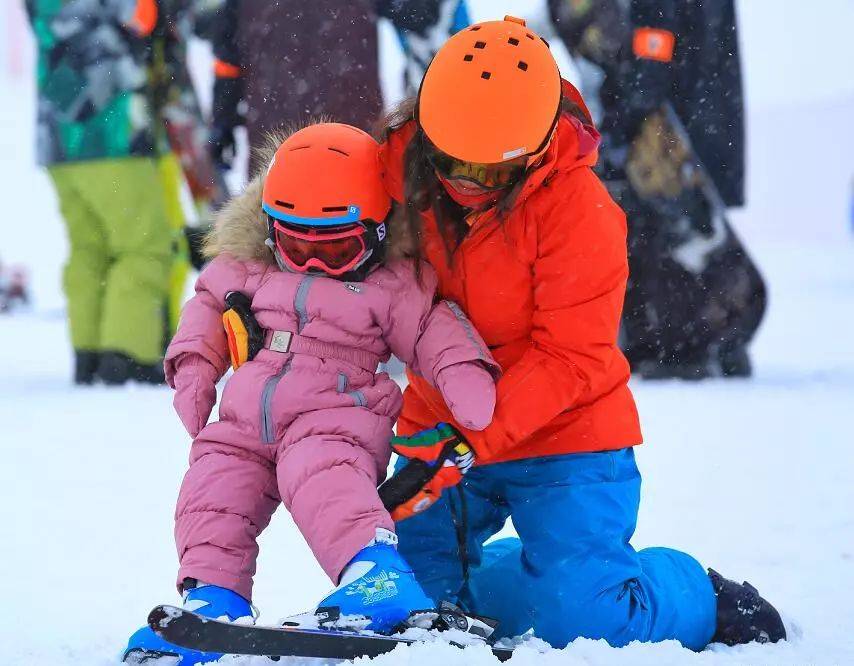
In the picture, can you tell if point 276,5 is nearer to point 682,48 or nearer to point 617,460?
point 682,48

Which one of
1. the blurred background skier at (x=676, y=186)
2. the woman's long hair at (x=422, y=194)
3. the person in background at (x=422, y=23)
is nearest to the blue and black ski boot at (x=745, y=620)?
the woman's long hair at (x=422, y=194)

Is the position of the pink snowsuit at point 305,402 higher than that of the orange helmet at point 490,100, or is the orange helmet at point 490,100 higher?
the orange helmet at point 490,100

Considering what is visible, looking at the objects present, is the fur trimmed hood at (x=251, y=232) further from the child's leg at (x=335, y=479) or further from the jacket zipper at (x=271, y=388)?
the child's leg at (x=335, y=479)

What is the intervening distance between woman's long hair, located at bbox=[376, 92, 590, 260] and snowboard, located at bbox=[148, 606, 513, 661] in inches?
32.1

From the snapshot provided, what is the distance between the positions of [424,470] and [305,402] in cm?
25

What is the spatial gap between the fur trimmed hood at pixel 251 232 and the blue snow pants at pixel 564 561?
519mm

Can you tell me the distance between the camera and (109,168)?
5656 millimetres

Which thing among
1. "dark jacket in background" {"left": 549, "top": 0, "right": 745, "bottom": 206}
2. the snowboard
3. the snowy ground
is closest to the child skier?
the snowboard

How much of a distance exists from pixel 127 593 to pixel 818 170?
15570mm

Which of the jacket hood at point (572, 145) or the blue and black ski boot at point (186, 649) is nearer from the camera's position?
the blue and black ski boot at point (186, 649)

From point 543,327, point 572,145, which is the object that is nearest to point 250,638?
point 543,327

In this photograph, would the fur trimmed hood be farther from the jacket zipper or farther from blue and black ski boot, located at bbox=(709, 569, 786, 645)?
blue and black ski boot, located at bbox=(709, 569, 786, 645)

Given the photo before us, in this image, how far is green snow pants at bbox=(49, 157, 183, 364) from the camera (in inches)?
223

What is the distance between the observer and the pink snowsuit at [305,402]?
210 centimetres
